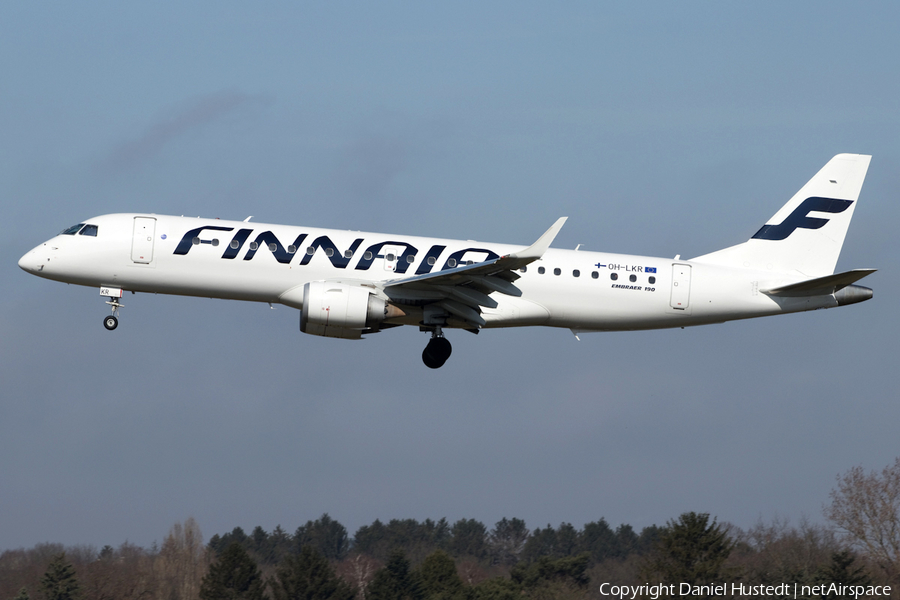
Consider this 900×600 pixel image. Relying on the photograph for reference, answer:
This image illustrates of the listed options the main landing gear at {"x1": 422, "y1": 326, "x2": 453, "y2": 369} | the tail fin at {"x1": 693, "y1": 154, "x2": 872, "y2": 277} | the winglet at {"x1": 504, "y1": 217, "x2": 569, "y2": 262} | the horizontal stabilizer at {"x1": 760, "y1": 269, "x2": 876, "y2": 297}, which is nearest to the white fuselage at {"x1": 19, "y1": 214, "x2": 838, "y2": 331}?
the horizontal stabilizer at {"x1": 760, "y1": 269, "x2": 876, "y2": 297}

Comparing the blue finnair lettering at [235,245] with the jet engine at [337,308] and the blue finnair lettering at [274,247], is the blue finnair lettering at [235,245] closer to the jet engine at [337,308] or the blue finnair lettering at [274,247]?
the blue finnair lettering at [274,247]

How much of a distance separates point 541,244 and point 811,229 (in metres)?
13.0

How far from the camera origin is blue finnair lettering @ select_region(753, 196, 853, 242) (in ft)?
122

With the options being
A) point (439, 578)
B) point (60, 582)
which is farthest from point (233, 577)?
point (439, 578)

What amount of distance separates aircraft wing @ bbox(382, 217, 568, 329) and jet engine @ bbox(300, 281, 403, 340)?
0.75 m

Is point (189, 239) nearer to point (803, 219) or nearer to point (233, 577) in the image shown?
point (803, 219)

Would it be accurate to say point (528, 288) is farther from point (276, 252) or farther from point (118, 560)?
point (118, 560)

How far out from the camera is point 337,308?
103 ft

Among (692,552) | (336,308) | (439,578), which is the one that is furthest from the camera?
(439,578)

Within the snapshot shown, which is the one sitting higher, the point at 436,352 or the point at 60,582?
the point at 436,352

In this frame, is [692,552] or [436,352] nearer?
[436,352]

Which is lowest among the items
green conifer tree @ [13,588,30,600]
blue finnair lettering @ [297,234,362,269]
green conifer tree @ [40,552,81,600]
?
green conifer tree @ [13,588,30,600]

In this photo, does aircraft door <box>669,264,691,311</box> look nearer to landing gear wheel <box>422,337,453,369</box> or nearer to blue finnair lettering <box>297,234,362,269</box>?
landing gear wheel <box>422,337,453,369</box>

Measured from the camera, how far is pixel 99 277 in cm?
3325
